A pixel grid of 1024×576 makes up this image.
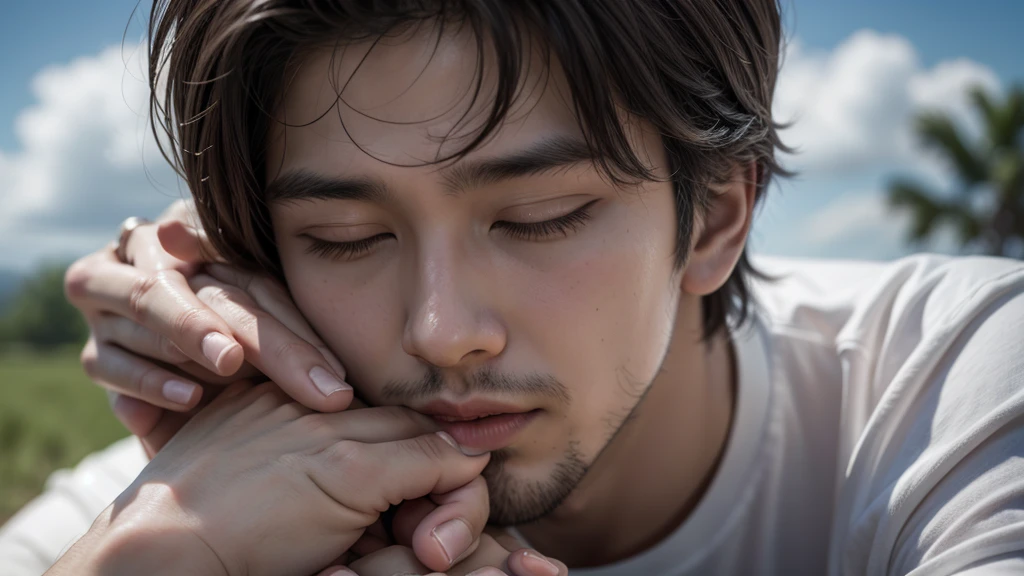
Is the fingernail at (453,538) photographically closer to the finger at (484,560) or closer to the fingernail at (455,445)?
the finger at (484,560)

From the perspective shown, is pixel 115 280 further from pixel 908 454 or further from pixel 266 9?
pixel 908 454

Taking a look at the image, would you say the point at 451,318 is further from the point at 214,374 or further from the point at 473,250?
the point at 214,374

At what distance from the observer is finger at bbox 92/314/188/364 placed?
2080 mm

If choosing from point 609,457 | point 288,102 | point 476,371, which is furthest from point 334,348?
point 609,457

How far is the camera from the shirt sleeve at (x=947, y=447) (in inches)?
66.2

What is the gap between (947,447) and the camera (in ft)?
6.09

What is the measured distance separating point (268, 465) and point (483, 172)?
803 mm

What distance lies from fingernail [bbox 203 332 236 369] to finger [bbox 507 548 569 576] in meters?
0.80

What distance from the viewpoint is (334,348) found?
6.65ft

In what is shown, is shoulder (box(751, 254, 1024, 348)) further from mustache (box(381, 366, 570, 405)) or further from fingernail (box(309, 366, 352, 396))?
fingernail (box(309, 366, 352, 396))

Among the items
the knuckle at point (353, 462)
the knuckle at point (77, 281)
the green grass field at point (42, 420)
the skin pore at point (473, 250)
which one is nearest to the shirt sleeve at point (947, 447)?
the skin pore at point (473, 250)

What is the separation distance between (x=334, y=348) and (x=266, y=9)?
83cm

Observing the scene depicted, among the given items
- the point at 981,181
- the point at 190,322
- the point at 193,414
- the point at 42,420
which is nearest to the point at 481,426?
the point at 190,322

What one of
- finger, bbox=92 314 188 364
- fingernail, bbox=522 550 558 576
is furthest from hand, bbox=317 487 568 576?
finger, bbox=92 314 188 364
